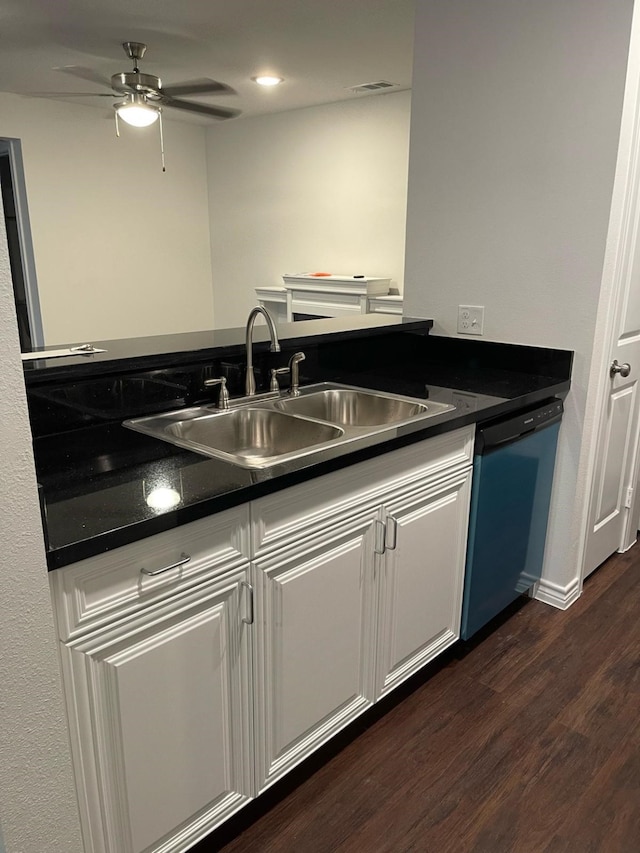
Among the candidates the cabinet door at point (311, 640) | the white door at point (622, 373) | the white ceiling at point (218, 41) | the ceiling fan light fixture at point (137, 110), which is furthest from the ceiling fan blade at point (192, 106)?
the cabinet door at point (311, 640)

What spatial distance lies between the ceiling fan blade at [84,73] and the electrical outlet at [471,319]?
293cm

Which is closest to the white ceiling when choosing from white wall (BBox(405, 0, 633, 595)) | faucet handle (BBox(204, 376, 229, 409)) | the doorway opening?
the doorway opening

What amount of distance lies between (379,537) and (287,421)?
436 millimetres

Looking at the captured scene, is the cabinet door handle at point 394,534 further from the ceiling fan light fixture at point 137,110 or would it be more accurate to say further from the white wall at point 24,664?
the ceiling fan light fixture at point 137,110

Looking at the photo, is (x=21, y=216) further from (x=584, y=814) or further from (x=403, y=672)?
(x=584, y=814)

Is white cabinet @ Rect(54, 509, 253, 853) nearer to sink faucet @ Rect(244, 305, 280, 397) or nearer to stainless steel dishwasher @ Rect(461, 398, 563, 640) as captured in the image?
sink faucet @ Rect(244, 305, 280, 397)

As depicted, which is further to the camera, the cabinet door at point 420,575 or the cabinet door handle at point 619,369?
the cabinet door handle at point 619,369

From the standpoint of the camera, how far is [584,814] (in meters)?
1.60

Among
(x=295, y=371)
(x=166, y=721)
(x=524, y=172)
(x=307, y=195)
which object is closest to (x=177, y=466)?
(x=166, y=721)

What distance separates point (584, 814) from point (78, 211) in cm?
527

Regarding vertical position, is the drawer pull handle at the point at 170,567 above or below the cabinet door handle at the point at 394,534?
above

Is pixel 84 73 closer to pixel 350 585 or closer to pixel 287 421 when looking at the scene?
pixel 287 421

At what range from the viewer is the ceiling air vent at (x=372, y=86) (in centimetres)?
435

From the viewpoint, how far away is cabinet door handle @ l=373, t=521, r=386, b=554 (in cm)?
166
